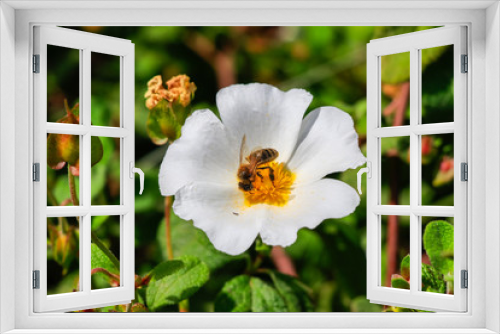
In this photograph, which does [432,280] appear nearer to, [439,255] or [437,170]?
[439,255]

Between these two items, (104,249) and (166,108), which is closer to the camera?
(104,249)

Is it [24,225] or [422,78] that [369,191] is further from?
[24,225]

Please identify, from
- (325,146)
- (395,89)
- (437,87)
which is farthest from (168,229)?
(437,87)

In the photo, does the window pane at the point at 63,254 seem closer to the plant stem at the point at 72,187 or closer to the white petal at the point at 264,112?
the plant stem at the point at 72,187

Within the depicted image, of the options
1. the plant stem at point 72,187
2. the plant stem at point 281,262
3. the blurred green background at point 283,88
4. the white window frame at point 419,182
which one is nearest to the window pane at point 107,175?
the blurred green background at point 283,88

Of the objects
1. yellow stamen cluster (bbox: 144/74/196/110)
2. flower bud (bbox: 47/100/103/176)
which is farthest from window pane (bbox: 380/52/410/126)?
flower bud (bbox: 47/100/103/176)

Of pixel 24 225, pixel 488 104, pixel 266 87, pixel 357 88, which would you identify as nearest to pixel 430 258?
pixel 488 104

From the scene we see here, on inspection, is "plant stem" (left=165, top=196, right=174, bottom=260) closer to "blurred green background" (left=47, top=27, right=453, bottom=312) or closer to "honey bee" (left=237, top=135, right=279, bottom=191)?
"blurred green background" (left=47, top=27, right=453, bottom=312)
